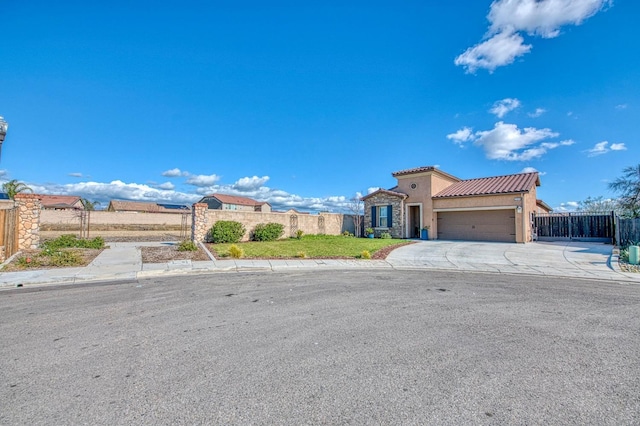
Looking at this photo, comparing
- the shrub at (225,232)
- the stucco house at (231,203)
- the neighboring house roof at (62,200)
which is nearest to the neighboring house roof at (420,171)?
the shrub at (225,232)

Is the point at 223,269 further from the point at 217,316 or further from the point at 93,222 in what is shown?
the point at 93,222

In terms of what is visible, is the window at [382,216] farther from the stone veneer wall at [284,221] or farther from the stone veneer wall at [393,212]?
the stone veneer wall at [284,221]

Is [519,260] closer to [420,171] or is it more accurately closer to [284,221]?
[420,171]

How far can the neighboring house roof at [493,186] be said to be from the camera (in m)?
19.6

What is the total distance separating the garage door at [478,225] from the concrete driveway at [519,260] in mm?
3544

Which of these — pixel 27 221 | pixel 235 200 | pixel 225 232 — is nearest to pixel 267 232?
pixel 225 232

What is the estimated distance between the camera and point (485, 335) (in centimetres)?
455

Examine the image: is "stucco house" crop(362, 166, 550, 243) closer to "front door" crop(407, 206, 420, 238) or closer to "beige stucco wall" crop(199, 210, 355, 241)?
"front door" crop(407, 206, 420, 238)

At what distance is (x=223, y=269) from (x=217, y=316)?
531cm

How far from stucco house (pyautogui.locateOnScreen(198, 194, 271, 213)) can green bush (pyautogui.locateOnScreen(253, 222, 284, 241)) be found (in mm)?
39663

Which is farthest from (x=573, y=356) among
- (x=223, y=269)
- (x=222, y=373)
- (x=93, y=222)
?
(x=93, y=222)

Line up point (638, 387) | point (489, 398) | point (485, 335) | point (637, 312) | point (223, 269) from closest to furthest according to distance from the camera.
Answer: point (489, 398) < point (638, 387) < point (485, 335) < point (637, 312) < point (223, 269)

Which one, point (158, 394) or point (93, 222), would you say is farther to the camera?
point (93, 222)

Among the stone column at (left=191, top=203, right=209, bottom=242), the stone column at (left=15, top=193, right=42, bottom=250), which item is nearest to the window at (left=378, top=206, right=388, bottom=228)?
the stone column at (left=191, top=203, right=209, bottom=242)
